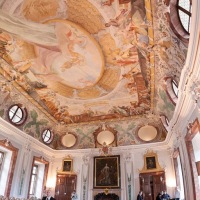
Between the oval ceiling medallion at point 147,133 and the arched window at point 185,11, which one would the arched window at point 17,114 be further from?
the arched window at point 185,11

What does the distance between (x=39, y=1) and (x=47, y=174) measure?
1349 centimetres

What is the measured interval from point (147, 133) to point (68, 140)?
7.14 meters

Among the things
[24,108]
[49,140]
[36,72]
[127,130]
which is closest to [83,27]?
[36,72]

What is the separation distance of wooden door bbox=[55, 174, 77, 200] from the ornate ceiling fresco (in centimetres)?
291

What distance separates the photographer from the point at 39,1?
8516mm

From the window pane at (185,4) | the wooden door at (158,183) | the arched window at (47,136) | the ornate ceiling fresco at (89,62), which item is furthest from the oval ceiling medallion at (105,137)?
the window pane at (185,4)

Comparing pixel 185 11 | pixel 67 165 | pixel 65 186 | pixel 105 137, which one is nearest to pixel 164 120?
pixel 105 137

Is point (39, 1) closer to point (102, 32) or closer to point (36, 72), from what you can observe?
point (102, 32)

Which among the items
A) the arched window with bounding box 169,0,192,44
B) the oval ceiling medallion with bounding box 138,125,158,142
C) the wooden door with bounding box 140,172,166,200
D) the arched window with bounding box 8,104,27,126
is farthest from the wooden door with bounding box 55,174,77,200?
the arched window with bounding box 169,0,192,44

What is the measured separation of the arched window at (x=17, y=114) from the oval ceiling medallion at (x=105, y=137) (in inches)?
256

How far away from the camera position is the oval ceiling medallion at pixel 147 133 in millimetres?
16359

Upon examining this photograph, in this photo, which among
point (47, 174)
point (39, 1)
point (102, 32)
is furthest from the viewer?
point (47, 174)

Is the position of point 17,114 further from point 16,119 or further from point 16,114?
point 16,119

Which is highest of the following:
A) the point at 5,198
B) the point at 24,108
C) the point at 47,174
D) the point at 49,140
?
the point at 24,108
